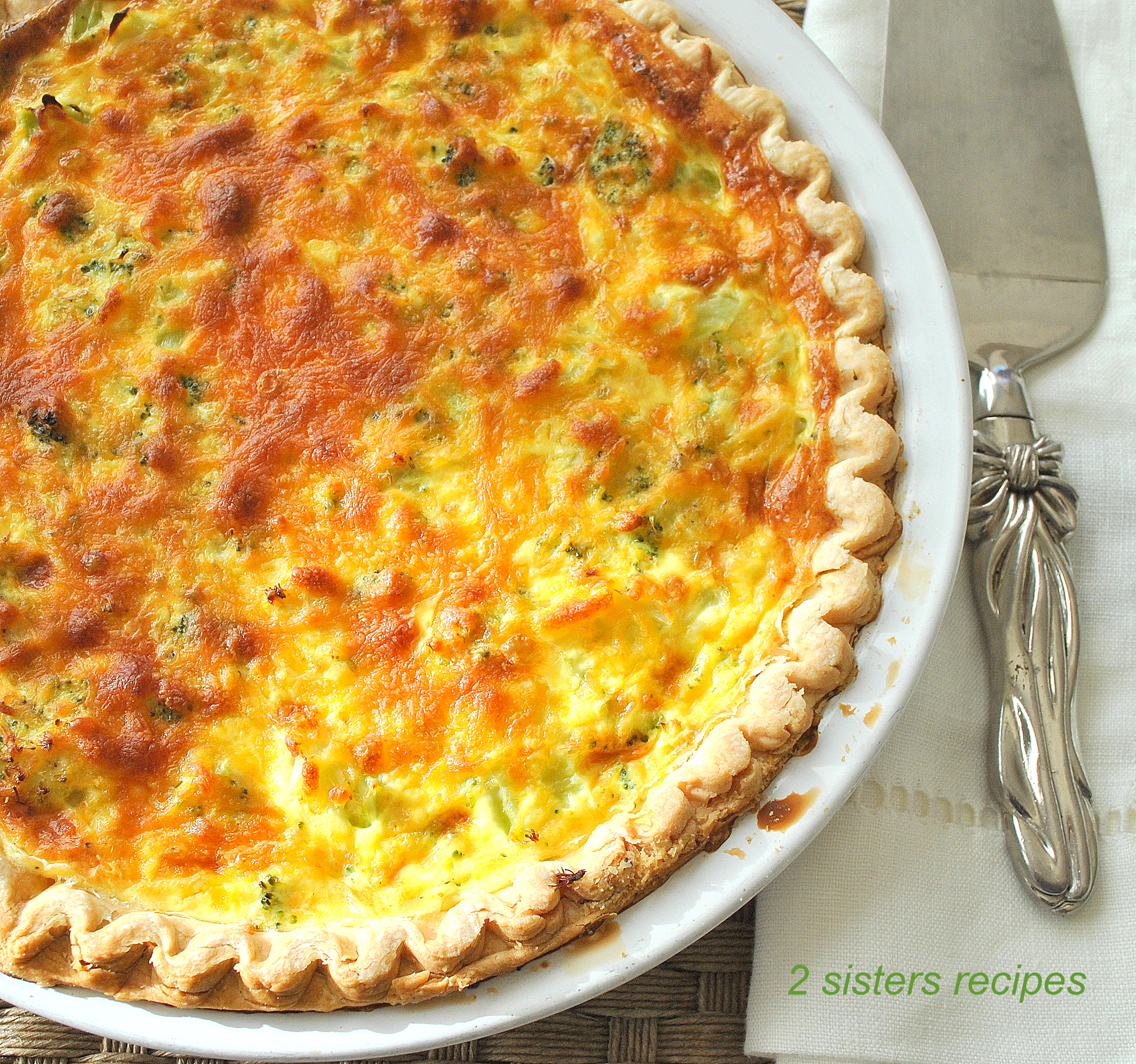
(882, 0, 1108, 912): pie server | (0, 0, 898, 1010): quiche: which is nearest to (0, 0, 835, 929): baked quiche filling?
(0, 0, 898, 1010): quiche

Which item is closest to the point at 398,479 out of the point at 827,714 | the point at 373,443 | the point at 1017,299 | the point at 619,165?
the point at 373,443

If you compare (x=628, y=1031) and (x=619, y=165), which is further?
(x=619, y=165)

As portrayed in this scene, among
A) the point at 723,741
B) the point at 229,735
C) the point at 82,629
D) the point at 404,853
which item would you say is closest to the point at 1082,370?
the point at 723,741

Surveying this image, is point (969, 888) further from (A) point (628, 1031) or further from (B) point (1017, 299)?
(B) point (1017, 299)

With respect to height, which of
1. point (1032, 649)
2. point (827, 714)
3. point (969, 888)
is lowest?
→ point (969, 888)

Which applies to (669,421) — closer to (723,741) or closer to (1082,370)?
(723,741)

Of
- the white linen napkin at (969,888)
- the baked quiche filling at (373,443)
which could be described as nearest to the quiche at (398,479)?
the baked quiche filling at (373,443)

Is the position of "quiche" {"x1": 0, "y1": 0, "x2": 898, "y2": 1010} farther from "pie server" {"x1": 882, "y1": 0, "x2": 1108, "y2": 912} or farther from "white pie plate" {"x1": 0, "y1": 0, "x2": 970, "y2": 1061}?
"pie server" {"x1": 882, "y1": 0, "x2": 1108, "y2": 912}
